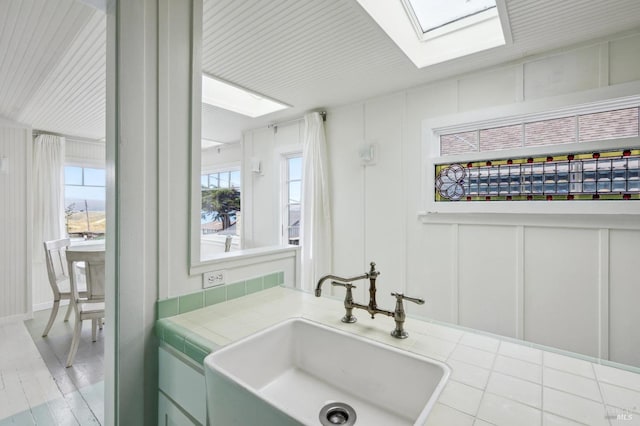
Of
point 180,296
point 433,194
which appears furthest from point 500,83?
point 180,296

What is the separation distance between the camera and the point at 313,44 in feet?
6.31

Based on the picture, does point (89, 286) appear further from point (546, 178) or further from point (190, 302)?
point (546, 178)

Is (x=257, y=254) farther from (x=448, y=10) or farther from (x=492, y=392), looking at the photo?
(x=448, y=10)

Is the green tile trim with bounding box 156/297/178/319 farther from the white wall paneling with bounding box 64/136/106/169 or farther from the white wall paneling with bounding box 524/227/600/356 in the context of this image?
the white wall paneling with bounding box 64/136/106/169

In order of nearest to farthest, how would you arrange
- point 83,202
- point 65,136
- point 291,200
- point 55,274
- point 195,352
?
point 195,352, point 55,274, point 291,200, point 65,136, point 83,202

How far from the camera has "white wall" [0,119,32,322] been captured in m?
3.31

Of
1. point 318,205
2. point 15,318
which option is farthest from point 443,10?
point 15,318

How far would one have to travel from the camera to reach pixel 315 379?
108 centimetres

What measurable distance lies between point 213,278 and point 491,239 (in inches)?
80.0

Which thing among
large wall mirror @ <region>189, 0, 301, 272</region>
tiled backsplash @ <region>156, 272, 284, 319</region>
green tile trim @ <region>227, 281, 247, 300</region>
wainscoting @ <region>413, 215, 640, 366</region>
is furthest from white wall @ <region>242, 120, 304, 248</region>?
green tile trim @ <region>227, 281, 247, 300</region>

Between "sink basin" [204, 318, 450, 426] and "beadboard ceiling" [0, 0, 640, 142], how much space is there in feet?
4.88

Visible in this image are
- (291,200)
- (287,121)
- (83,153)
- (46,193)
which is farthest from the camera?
(83,153)

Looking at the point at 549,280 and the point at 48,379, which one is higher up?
the point at 549,280

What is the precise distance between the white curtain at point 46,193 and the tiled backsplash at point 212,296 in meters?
4.04
